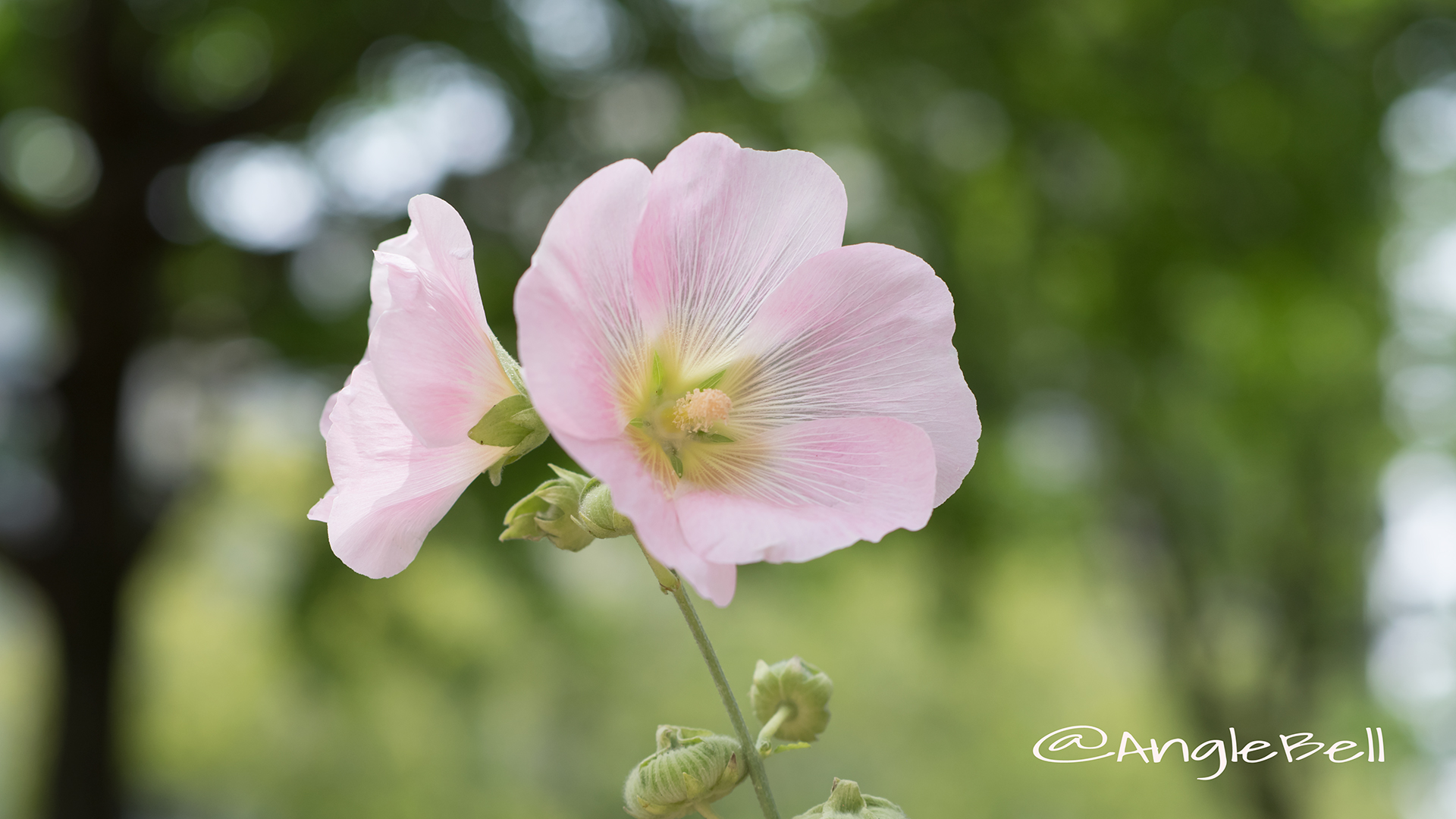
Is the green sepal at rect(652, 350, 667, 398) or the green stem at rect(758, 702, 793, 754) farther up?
the green sepal at rect(652, 350, 667, 398)

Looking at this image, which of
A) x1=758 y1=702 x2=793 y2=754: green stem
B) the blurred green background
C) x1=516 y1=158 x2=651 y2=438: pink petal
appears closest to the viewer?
x1=516 y1=158 x2=651 y2=438: pink petal

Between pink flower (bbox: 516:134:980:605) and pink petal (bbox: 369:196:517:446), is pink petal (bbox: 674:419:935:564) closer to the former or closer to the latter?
pink flower (bbox: 516:134:980:605)

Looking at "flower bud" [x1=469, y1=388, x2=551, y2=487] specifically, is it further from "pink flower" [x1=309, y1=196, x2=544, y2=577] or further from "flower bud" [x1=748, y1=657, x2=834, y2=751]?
"flower bud" [x1=748, y1=657, x2=834, y2=751]

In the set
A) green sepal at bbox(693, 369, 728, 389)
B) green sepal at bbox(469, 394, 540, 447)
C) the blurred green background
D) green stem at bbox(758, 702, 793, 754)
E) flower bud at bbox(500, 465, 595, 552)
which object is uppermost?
the blurred green background

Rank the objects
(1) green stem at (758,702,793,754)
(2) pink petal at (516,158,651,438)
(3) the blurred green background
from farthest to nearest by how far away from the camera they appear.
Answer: (3) the blurred green background, (1) green stem at (758,702,793,754), (2) pink petal at (516,158,651,438)

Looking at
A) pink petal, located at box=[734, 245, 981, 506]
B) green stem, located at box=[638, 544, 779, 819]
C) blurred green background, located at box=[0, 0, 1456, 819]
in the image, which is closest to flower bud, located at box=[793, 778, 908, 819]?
green stem, located at box=[638, 544, 779, 819]

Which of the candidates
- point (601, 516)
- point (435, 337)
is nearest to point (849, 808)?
point (601, 516)

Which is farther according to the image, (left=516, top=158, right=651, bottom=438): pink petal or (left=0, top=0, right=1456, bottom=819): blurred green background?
(left=0, top=0, right=1456, bottom=819): blurred green background

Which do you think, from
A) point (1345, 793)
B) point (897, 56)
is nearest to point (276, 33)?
point (897, 56)

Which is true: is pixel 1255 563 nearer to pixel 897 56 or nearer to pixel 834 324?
pixel 897 56
